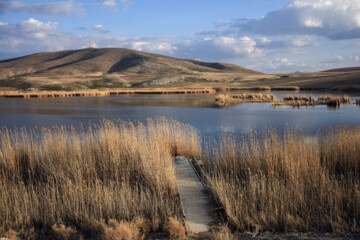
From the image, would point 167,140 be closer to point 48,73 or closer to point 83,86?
point 83,86

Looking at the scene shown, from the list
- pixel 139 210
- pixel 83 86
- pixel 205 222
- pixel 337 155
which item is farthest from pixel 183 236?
pixel 83 86

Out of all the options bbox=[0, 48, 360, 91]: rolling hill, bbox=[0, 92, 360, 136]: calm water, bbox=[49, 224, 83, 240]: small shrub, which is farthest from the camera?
bbox=[0, 48, 360, 91]: rolling hill

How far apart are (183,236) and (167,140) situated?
6.63 meters

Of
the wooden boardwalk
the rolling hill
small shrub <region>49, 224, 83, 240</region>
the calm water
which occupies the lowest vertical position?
small shrub <region>49, 224, 83, 240</region>

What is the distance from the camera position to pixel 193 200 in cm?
707

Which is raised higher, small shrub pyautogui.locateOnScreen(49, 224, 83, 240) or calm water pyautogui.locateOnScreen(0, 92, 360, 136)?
calm water pyautogui.locateOnScreen(0, 92, 360, 136)

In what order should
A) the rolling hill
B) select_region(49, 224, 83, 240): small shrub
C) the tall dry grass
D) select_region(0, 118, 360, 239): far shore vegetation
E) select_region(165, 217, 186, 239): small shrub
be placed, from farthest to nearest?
the rolling hill < the tall dry grass < select_region(0, 118, 360, 239): far shore vegetation < select_region(49, 224, 83, 240): small shrub < select_region(165, 217, 186, 239): small shrub

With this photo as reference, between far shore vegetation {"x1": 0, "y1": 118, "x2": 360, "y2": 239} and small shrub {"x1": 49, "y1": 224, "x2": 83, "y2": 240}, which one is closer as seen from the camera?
small shrub {"x1": 49, "y1": 224, "x2": 83, "y2": 240}

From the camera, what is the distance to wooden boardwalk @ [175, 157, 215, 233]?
19.6 feet

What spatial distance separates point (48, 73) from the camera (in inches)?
6324

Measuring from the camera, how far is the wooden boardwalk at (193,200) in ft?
19.6

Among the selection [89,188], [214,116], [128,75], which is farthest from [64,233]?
[128,75]

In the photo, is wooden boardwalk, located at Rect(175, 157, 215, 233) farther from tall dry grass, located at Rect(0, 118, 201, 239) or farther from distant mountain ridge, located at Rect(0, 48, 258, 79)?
distant mountain ridge, located at Rect(0, 48, 258, 79)

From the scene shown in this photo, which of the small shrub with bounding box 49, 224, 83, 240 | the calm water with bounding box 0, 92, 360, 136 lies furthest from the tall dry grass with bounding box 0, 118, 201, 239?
the calm water with bounding box 0, 92, 360, 136
